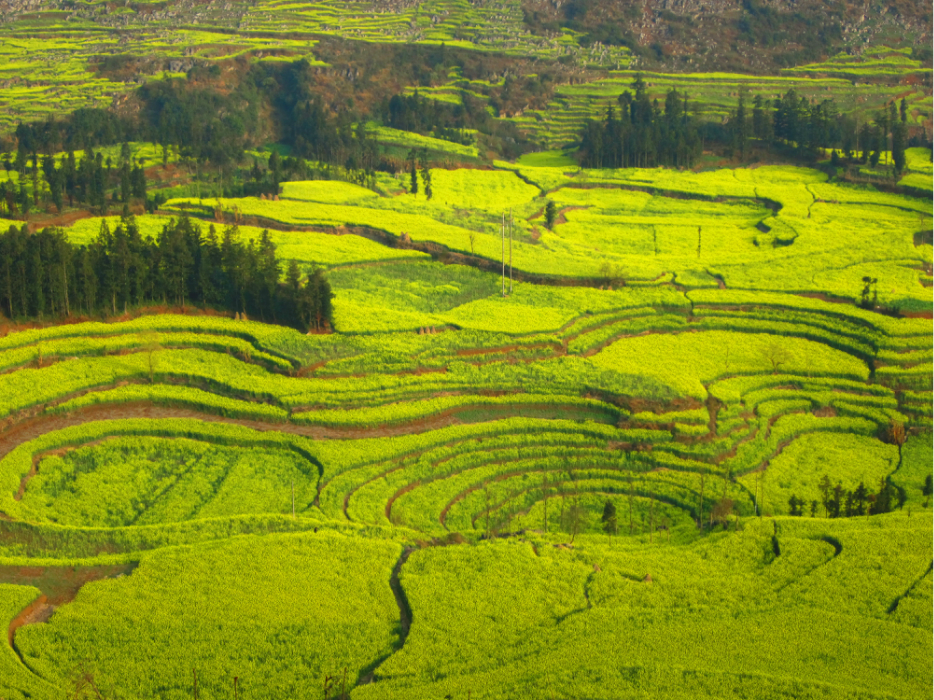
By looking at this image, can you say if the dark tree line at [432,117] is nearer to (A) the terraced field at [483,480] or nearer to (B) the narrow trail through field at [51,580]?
(A) the terraced field at [483,480]

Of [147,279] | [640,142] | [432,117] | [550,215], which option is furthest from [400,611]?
[432,117]

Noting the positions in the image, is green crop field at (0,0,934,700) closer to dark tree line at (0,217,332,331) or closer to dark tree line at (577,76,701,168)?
dark tree line at (0,217,332,331)

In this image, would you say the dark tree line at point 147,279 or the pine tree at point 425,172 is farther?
the pine tree at point 425,172

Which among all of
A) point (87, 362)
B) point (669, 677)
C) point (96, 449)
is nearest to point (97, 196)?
point (87, 362)

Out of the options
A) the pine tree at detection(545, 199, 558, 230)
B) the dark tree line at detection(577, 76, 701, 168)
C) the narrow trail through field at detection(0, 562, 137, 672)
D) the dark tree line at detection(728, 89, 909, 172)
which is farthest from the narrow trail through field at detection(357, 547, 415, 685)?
the dark tree line at detection(728, 89, 909, 172)

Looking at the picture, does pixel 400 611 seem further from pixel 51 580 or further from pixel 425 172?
pixel 425 172

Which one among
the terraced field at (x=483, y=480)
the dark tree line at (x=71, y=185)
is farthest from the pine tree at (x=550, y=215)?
the dark tree line at (x=71, y=185)

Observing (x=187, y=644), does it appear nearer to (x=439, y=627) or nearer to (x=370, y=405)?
(x=439, y=627)
